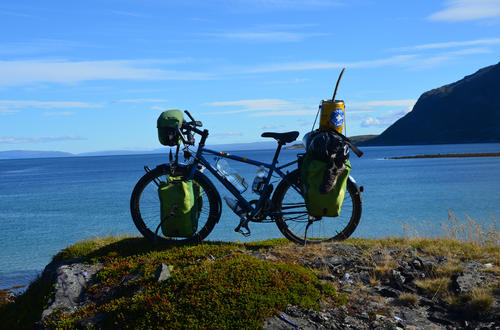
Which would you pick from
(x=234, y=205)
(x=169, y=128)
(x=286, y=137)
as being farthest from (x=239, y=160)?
(x=169, y=128)

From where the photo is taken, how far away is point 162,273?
6.51m

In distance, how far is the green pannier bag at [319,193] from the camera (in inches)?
291

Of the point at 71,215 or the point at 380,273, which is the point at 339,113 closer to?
the point at 380,273

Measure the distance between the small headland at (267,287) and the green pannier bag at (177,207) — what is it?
34cm

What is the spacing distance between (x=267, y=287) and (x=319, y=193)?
2000 millimetres

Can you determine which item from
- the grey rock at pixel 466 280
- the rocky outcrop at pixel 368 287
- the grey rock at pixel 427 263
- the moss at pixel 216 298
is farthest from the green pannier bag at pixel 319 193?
the grey rock at pixel 466 280

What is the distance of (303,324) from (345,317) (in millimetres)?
637

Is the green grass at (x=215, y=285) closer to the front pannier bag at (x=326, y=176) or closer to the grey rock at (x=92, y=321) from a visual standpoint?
the grey rock at (x=92, y=321)

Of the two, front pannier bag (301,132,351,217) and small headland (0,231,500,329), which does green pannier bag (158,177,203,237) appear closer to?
small headland (0,231,500,329)

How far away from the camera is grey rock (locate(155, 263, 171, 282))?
21.1ft

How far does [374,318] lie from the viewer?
5750 millimetres

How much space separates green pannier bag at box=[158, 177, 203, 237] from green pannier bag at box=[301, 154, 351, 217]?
6.61 feet

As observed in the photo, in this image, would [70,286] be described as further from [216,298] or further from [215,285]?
[216,298]

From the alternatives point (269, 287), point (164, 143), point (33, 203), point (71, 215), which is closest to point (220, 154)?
point (164, 143)
